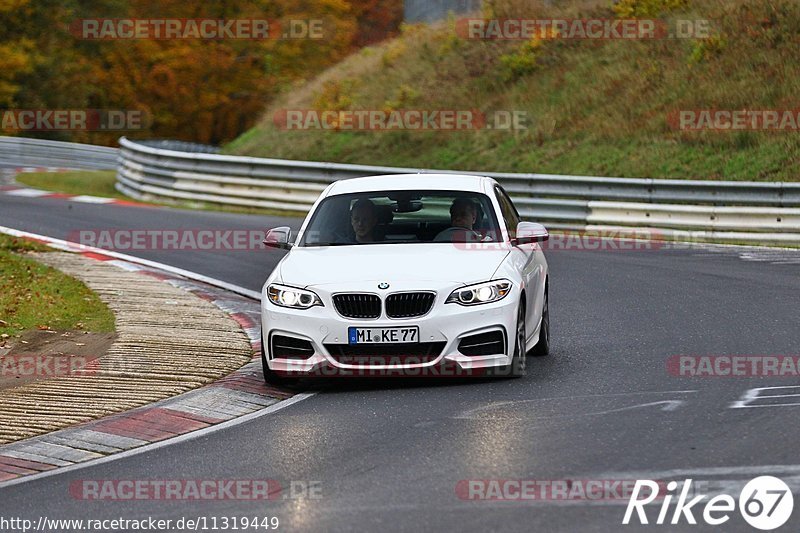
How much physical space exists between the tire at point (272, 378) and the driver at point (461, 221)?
1633mm

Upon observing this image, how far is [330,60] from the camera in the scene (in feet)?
218

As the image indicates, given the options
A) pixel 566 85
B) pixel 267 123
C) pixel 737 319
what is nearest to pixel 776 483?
pixel 737 319

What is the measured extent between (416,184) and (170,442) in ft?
12.2

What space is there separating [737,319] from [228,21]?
5430cm

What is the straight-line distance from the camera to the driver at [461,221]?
1110 cm

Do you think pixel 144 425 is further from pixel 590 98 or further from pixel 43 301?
pixel 590 98

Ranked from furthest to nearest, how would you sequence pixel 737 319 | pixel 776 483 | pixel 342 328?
pixel 737 319 → pixel 342 328 → pixel 776 483

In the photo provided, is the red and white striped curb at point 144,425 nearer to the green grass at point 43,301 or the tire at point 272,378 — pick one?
the tire at point 272,378

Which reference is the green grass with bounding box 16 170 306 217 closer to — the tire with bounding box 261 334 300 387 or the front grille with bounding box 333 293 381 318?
the tire with bounding box 261 334 300 387

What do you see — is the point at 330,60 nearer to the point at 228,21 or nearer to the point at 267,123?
the point at 228,21

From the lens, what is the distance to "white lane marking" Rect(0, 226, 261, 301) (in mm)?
16275

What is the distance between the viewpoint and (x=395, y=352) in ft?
32.7

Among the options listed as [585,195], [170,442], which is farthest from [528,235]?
Answer: [585,195]

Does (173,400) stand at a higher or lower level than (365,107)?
lower
